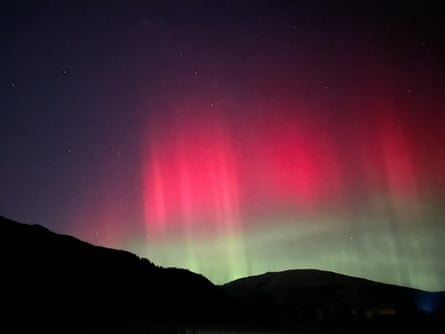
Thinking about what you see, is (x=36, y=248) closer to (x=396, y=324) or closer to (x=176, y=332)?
(x=176, y=332)

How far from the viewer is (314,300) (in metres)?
73.8

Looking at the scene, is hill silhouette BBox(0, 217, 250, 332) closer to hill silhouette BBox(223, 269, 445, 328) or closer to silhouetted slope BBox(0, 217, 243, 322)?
silhouetted slope BBox(0, 217, 243, 322)

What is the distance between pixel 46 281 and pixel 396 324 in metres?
22.5

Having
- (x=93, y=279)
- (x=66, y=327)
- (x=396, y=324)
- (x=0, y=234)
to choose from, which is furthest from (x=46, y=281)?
(x=396, y=324)

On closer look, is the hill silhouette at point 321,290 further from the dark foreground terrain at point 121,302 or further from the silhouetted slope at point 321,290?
the dark foreground terrain at point 121,302

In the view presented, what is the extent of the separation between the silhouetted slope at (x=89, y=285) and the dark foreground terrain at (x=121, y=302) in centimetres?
6

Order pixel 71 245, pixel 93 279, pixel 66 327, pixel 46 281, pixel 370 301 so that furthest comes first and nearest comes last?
1. pixel 370 301
2. pixel 71 245
3. pixel 93 279
4. pixel 46 281
5. pixel 66 327

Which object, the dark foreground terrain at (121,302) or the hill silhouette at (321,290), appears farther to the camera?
the hill silhouette at (321,290)

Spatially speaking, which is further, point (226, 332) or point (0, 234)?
point (0, 234)

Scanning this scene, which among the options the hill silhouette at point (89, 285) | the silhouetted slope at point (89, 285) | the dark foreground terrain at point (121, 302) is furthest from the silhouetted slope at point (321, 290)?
the silhouetted slope at point (89, 285)

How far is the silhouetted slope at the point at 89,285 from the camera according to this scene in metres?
24.3

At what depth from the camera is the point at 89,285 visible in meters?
31.6

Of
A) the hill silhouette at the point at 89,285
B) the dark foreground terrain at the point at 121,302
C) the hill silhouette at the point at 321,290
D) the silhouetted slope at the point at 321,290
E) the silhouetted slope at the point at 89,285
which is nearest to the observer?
the dark foreground terrain at the point at 121,302

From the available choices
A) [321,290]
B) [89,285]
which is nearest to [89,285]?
[89,285]
